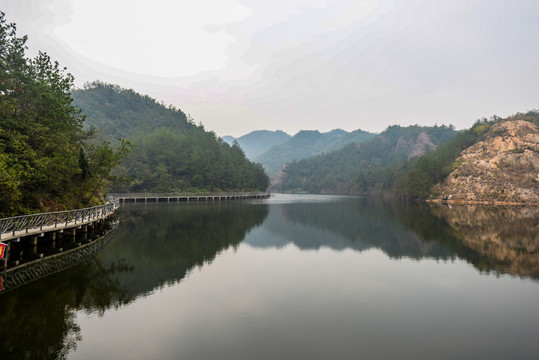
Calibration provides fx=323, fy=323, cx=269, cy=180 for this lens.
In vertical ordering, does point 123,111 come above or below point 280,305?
above

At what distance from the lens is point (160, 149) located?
10669cm

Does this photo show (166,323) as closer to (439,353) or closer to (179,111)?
(439,353)

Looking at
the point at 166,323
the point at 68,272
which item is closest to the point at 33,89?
the point at 68,272

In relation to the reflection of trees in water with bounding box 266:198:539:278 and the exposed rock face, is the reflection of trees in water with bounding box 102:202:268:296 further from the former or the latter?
the exposed rock face

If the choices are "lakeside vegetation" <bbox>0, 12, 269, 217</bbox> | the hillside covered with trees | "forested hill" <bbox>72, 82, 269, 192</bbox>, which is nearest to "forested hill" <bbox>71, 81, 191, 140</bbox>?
"forested hill" <bbox>72, 82, 269, 192</bbox>

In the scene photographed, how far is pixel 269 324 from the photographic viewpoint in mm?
12680

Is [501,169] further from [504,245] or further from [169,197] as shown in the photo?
[169,197]

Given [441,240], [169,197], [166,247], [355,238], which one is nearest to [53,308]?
[166,247]

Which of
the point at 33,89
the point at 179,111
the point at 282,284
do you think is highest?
the point at 179,111

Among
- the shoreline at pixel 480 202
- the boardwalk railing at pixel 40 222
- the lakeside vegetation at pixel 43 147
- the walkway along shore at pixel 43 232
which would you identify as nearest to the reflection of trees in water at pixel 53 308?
the walkway along shore at pixel 43 232

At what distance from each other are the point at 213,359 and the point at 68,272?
13634mm

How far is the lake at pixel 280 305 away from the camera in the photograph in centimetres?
1078

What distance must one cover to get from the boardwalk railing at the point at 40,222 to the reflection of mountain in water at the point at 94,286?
3.57 metres

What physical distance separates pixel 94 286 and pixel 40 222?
353 inches
